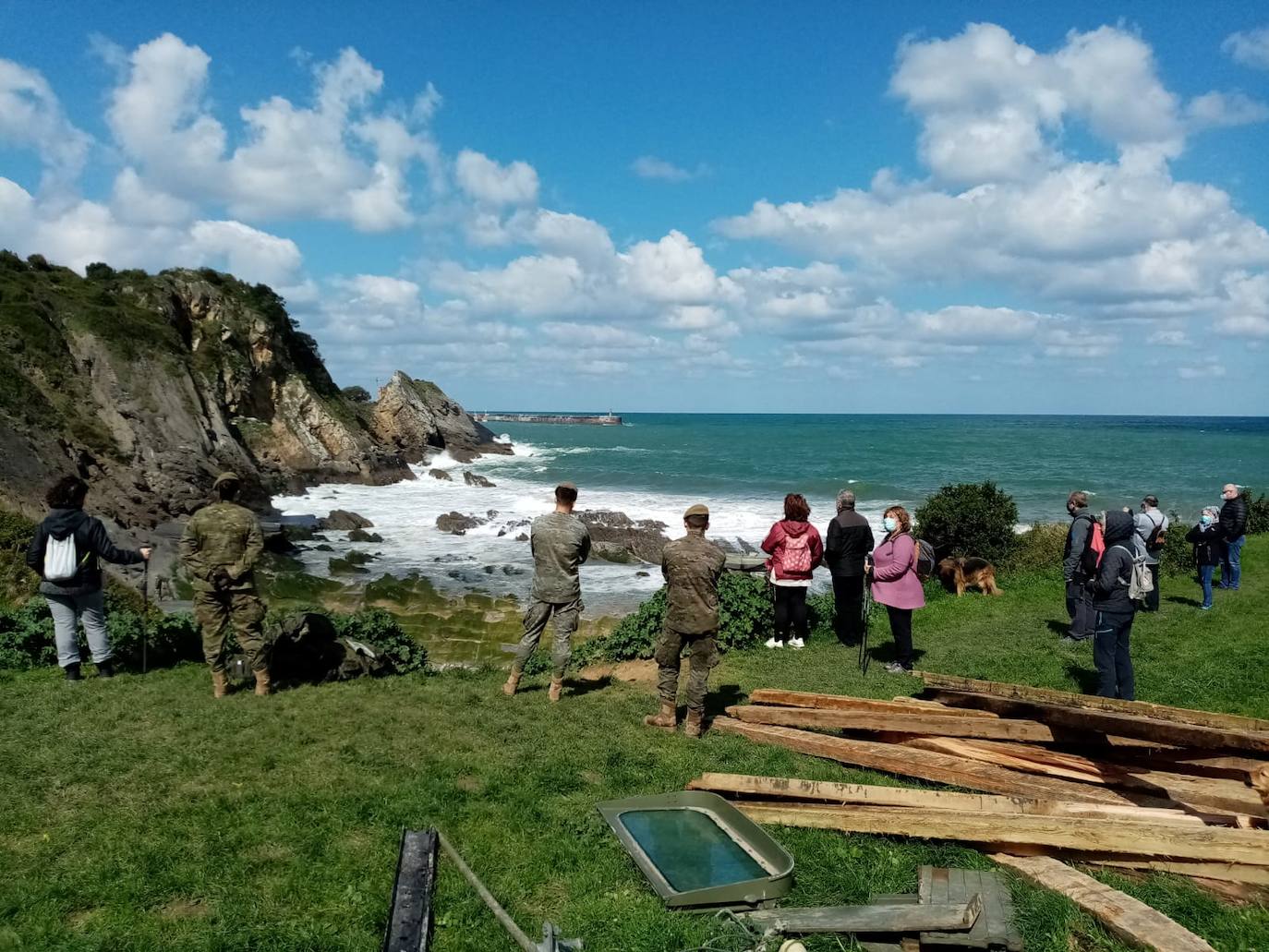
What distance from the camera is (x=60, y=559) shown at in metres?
8.23

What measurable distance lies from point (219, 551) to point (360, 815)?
148 inches

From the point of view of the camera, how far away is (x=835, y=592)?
12.2 m

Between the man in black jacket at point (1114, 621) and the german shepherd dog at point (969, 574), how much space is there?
23.1ft

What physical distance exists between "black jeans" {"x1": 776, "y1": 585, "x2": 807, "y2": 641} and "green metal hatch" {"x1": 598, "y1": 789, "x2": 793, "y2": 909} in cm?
607

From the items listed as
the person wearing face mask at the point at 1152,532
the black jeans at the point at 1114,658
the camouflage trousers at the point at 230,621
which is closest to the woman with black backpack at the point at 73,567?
the camouflage trousers at the point at 230,621

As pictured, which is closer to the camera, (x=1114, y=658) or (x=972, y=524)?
(x=1114, y=658)

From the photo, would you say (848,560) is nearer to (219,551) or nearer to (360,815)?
(360,815)

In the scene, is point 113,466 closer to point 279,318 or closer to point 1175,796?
point 279,318

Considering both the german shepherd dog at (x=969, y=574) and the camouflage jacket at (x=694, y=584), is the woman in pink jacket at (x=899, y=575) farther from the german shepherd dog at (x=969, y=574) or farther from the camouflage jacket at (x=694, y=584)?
the german shepherd dog at (x=969, y=574)

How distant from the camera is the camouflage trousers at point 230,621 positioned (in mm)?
8094

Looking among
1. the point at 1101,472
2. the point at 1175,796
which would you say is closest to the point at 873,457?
the point at 1101,472

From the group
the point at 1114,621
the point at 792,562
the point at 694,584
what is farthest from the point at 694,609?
the point at 1114,621

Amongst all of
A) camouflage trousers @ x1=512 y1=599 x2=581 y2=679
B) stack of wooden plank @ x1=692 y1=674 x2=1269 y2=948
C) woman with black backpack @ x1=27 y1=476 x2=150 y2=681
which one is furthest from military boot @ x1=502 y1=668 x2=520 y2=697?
woman with black backpack @ x1=27 y1=476 x2=150 y2=681

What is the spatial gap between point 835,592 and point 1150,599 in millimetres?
6229
